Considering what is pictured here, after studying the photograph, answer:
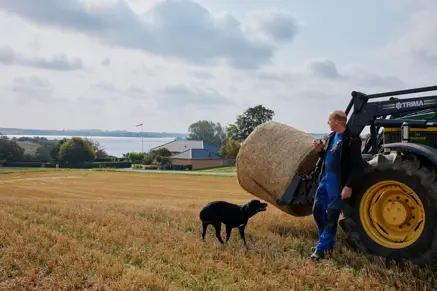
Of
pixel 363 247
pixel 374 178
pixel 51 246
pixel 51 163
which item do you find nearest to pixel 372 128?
pixel 374 178

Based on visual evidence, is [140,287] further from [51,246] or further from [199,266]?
[51,246]

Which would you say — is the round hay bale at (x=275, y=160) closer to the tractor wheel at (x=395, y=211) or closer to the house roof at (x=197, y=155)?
the tractor wheel at (x=395, y=211)

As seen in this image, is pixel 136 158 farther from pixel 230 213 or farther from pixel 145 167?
pixel 230 213

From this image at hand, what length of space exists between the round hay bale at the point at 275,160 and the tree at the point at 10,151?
9019 cm

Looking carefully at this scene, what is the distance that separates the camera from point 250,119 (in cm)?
9350

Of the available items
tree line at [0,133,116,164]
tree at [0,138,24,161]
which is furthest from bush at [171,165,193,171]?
tree at [0,138,24,161]

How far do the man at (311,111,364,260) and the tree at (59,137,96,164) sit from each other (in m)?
85.7

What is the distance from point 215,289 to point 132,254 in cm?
161

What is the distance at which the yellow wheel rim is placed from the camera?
5418 millimetres

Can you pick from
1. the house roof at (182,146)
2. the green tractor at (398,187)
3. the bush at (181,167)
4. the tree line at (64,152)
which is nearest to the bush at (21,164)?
the tree line at (64,152)

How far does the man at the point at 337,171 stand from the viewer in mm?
5688

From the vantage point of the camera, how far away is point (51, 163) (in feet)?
282

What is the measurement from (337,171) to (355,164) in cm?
30

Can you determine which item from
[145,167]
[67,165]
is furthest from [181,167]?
[67,165]
